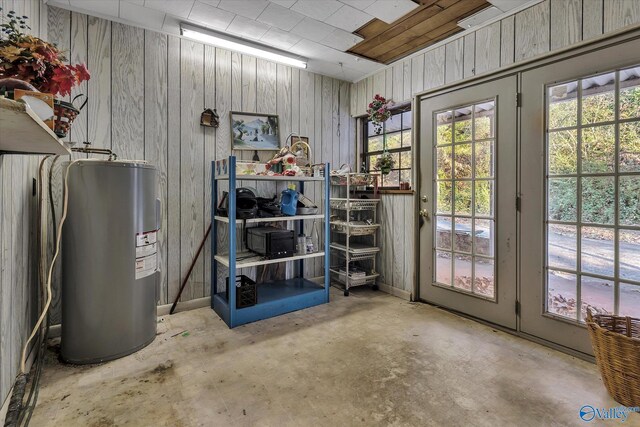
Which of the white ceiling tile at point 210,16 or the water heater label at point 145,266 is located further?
the white ceiling tile at point 210,16

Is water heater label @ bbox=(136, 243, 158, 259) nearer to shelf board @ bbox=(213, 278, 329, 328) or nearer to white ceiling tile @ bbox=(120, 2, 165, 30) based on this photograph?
shelf board @ bbox=(213, 278, 329, 328)

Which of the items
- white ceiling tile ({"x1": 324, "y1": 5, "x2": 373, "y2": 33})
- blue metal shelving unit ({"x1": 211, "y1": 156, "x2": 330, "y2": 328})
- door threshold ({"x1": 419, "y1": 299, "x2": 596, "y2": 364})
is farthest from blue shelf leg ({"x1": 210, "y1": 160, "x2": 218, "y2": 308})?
door threshold ({"x1": 419, "y1": 299, "x2": 596, "y2": 364})

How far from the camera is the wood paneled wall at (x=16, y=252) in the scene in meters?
1.53

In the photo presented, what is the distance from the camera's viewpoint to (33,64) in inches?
49.5

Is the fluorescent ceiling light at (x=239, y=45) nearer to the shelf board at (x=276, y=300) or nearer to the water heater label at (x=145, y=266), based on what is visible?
the water heater label at (x=145, y=266)

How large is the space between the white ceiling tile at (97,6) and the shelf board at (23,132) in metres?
1.62

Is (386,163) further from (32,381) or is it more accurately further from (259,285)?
(32,381)

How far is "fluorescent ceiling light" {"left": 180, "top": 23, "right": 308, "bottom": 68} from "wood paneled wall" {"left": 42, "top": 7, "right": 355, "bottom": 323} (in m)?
0.17

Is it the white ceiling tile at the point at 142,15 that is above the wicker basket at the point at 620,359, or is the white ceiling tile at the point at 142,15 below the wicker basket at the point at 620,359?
above

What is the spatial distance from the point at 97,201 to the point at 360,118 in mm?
3213

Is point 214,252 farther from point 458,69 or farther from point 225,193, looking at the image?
point 458,69

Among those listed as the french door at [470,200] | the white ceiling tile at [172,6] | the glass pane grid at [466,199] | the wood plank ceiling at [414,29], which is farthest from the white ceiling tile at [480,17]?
the white ceiling tile at [172,6]

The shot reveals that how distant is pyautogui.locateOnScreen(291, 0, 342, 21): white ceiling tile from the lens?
2428 mm

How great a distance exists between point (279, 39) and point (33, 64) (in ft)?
7.37
